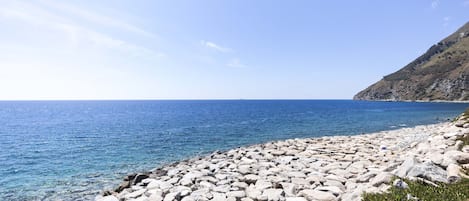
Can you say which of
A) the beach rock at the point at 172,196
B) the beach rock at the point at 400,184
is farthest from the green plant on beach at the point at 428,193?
the beach rock at the point at 172,196

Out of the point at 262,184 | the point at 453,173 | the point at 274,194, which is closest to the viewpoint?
the point at 453,173

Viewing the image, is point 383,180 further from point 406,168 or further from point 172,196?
point 172,196

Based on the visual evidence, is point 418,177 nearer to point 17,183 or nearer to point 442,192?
point 442,192

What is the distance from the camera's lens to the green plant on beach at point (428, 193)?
7160 millimetres

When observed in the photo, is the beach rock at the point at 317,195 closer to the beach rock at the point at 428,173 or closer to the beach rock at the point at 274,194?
the beach rock at the point at 274,194

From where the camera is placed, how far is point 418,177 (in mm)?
8781

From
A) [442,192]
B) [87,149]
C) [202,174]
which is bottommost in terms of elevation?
[87,149]

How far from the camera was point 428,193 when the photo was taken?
7.50m

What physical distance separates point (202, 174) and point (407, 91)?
20157 cm

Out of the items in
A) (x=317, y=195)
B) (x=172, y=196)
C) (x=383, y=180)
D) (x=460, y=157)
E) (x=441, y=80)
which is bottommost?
(x=172, y=196)

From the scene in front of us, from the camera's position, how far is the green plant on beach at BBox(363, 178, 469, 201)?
7.16 metres

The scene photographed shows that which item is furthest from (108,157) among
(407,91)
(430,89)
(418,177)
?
(407,91)

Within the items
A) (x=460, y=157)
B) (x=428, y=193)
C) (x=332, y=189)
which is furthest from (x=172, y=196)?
(x=460, y=157)

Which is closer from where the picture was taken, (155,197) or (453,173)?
(453,173)
